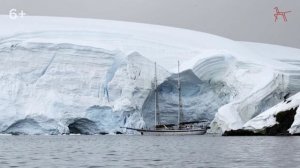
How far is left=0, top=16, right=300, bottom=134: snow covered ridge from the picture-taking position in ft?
111

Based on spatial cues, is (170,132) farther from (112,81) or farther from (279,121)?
(279,121)

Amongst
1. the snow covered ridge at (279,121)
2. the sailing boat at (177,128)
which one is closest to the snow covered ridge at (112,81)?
the sailing boat at (177,128)

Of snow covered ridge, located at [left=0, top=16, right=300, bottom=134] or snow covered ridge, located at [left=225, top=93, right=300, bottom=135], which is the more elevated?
snow covered ridge, located at [left=0, top=16, right=300, bottom=134]

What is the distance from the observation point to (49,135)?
3447 centimetres

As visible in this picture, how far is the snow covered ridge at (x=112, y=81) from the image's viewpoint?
33.9 metres

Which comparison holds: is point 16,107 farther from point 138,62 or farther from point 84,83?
point 138,62

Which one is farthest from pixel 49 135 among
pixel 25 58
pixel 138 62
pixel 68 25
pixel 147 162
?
pixel 147 162

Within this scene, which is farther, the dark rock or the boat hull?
the boat hull

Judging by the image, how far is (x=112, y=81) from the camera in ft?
116

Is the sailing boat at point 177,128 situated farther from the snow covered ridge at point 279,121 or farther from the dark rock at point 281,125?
the snow covered ridge at point 279,121

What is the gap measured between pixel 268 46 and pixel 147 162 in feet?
123

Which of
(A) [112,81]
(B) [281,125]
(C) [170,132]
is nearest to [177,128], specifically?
(C) [170,132]

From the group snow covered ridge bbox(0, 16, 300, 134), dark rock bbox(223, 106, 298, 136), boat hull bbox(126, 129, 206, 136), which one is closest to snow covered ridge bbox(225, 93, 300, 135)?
dark rock bbox(223, 106, 298, 136)

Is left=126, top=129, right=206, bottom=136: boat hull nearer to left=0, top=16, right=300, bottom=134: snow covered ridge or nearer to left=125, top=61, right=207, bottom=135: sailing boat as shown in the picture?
left=125, top=61, right=207, bottom=135: sailing boat
